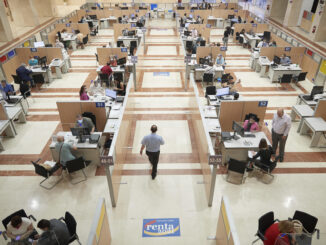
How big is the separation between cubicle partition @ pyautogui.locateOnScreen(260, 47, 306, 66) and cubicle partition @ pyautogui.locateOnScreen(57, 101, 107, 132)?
8.45 m

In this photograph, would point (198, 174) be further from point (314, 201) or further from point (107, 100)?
point (107, 100)

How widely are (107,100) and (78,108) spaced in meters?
1.25

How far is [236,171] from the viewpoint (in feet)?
18.5

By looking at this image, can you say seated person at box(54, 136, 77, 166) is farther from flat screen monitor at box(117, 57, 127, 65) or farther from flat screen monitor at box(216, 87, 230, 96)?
flat screen monitor at box(117, 57, 127, 65)

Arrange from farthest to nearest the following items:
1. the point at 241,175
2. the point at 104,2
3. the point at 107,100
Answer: the point at 104,2
the point at 107,100
the point at 241,175

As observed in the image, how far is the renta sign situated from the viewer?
→ 4852 mm

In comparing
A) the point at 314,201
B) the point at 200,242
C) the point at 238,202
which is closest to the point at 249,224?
the point at 238,202

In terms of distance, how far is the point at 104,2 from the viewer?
2584cm

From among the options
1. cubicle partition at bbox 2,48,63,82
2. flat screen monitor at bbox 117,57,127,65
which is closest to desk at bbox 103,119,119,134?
flat screen monitor at bbox 117,57,127,65

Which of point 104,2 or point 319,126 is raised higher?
point 104,2

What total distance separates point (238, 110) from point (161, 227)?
3.79 m

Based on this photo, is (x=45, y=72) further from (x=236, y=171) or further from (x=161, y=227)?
(x=236, y=171)

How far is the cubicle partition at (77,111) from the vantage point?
22.8 ft

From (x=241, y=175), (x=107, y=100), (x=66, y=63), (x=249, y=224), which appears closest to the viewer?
(x=249, y=224)
